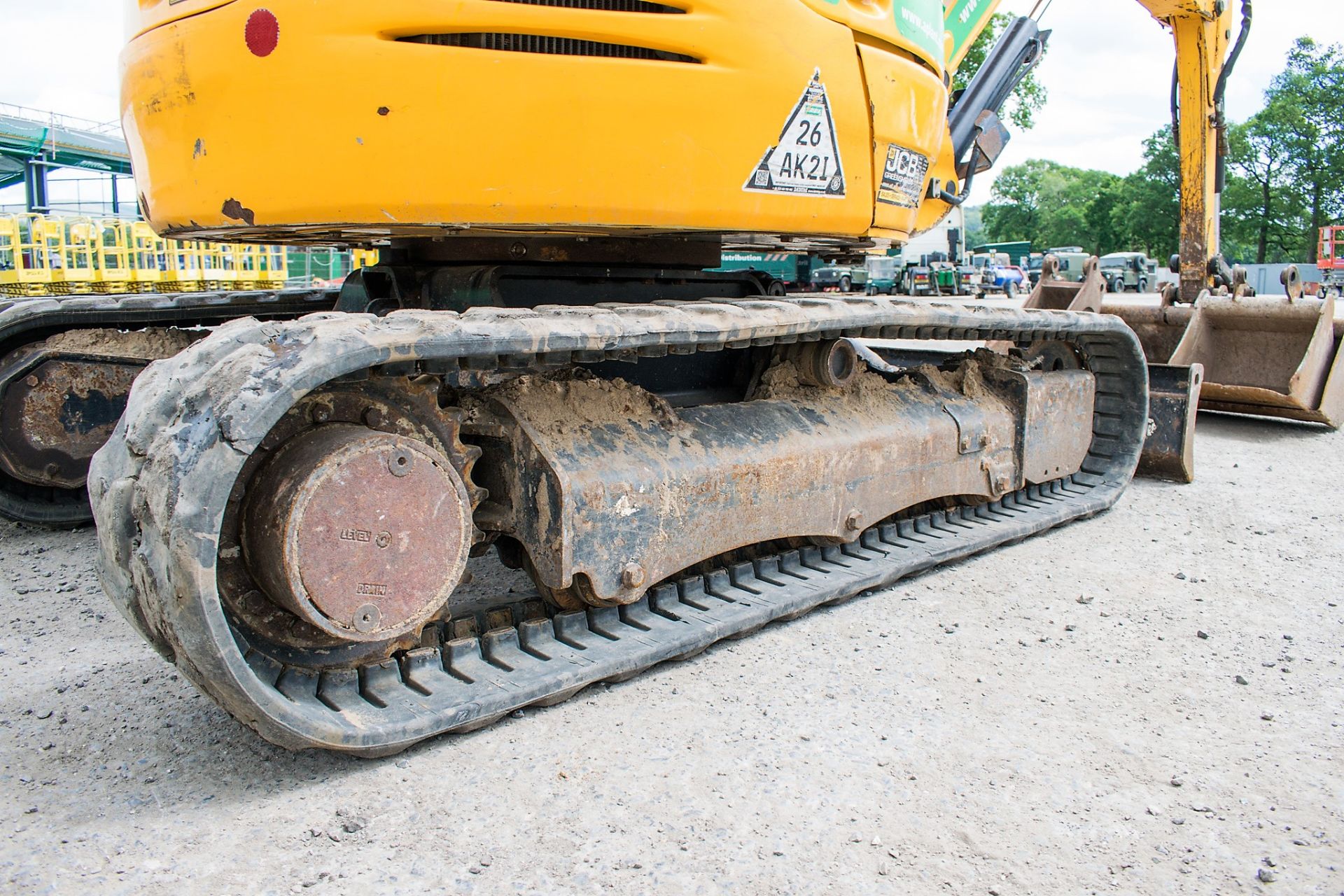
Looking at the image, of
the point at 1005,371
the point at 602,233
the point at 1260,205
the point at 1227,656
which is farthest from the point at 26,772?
the point at 1260,205

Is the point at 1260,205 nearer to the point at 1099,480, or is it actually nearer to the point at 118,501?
the point at 1099,480

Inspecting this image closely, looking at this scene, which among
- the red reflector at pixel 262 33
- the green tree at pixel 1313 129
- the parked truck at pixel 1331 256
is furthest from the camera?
the green tree at pixel 1313 129

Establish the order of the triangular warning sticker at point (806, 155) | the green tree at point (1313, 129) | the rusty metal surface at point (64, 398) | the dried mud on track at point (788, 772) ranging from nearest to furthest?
1. the dried mud on track at point (788, 772)
2. the triangular warning sticker at point (806, 155)
3. the rusty metal surface at point (64, 398)
4. the green tree at point (1313, 129)

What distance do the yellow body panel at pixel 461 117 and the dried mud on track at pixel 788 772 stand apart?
1367 millimetres

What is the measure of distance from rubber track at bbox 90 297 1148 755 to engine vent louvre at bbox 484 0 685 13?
2.68 feet

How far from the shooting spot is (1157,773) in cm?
238

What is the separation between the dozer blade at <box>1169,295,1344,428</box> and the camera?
6848mm

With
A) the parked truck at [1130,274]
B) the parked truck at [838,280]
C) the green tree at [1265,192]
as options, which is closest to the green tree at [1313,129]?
the green tree at [1265,192]

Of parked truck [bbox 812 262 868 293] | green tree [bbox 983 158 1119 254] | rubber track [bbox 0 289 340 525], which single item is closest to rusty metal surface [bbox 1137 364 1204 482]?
rubber track [bbox 0 289 340 525]

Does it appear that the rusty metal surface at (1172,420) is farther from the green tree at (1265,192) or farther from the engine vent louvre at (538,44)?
the green tree at (1265,192)

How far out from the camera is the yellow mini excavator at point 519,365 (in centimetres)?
225

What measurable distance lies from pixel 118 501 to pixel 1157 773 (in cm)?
238

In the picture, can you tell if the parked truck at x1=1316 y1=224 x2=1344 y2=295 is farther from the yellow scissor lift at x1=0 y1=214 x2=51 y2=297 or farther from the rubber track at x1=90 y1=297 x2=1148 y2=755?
the rubber track at x1=90 y1=297 x2=1148 y2=755

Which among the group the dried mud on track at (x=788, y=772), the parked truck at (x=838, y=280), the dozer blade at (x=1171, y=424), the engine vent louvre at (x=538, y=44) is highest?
the engine vent louvre at (x=538, y=44)
